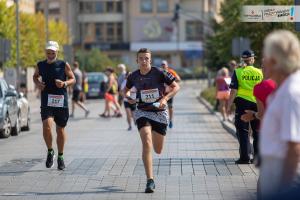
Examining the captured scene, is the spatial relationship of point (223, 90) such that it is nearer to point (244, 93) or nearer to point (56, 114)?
point (244, 93)

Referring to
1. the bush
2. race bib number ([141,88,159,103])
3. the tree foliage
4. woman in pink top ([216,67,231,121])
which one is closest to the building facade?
the bush

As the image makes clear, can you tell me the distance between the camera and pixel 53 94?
12688 mm

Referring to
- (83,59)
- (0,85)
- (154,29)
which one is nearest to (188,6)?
(154,29)

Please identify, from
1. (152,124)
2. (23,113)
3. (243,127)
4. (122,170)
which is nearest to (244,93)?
(243,127)

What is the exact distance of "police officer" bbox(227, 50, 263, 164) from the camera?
13.4 metres

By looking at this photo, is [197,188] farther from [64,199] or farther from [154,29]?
[154,29]

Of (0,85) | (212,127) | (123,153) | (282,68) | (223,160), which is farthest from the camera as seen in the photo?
(212,127)

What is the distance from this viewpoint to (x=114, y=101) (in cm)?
3041

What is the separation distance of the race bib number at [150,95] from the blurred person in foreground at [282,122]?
17.5 ft

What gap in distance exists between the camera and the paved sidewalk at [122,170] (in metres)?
10.5

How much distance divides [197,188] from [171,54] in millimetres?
95932

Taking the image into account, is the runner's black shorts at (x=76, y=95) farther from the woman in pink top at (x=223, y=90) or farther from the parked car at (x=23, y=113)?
the parked car at (x=23, y=113)

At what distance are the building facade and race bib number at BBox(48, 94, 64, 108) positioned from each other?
9020cm

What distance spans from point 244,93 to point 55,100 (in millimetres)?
2876
